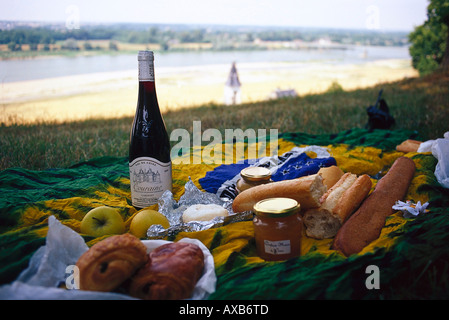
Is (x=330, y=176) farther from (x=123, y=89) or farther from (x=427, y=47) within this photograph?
(x=427, y=47)

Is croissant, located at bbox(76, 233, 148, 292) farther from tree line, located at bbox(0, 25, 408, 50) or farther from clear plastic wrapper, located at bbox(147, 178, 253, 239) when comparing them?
tree line, located at bbox(0, 25, 408, 50)

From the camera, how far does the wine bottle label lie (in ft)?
7.66

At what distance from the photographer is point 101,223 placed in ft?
6.79

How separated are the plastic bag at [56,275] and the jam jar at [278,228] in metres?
0.27

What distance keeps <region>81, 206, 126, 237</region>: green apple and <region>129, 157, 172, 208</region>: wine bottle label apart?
13.2 inches

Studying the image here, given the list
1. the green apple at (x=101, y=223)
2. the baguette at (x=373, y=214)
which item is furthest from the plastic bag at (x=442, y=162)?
the green apple at (x=101, y=223)

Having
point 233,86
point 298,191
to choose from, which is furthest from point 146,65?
point 233,86

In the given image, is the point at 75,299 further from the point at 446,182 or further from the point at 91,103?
the point at 91,103

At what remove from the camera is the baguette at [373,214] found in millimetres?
1836

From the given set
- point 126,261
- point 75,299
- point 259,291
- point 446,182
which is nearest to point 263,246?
point 259,291

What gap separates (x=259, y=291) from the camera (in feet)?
4.99

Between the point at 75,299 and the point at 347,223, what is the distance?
1271mm

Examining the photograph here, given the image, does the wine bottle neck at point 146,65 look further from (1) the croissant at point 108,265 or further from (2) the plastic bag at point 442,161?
(2) the plastic bag at point 442,161
